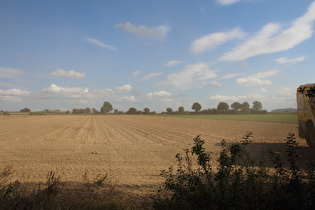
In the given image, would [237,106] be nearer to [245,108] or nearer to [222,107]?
[245,108]

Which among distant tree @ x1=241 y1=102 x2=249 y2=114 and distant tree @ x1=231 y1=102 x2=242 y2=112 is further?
distant tree @ x1=231 y1=102 x2=242 y2=112

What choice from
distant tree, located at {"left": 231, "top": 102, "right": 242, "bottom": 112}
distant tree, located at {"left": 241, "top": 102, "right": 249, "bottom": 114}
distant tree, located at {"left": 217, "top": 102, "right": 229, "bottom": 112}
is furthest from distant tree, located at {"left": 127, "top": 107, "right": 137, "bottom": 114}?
distant tree, located at {"left": 241, "top": 102, "right": 249, "bottom": 114}

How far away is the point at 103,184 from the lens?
675 centimetres

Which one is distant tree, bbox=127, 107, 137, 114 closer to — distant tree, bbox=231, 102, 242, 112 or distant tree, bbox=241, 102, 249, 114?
distant tree, bbox=231, 102, 242, 112

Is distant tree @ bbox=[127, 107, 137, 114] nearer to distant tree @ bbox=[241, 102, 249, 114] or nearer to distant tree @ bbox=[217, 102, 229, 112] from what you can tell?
distant tree @ bbox=[217, 102, 229, 112]

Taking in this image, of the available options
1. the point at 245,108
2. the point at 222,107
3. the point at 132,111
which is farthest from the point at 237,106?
the point at 132,111

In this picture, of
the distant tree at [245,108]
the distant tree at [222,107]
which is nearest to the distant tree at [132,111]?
the distant tree at [222,107]

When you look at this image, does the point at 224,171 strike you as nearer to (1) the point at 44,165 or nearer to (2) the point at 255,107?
(1) the point at 44,165

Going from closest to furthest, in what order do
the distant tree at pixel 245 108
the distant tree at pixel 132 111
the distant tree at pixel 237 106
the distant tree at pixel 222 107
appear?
the distant tree at pixel 245 108 → the distant tree at pixel 237 106 → the distant tree at pixel 222 107 → the distant tree at pixel 132 111

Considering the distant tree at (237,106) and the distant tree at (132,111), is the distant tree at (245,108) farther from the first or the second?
the distant tree at (132,111)

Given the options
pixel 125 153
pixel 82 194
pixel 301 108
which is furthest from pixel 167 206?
pixel 301 108

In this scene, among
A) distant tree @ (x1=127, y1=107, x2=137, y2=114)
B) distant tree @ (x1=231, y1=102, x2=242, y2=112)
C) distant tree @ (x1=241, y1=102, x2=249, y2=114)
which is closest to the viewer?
distant tree @ (x1=241, y1=102, x2=249, y2=114)

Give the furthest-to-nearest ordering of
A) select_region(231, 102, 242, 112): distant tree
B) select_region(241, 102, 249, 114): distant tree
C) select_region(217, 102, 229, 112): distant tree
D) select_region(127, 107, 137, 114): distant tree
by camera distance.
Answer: select_region(127, 107, 137, 114): distant tree, select_region(217, 102, 229, 112): distant tree, select_region(231, 102, 242, 112): distant tree, select_region(241, 102, 249, 114): distant tree

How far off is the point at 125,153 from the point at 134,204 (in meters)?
7.50
